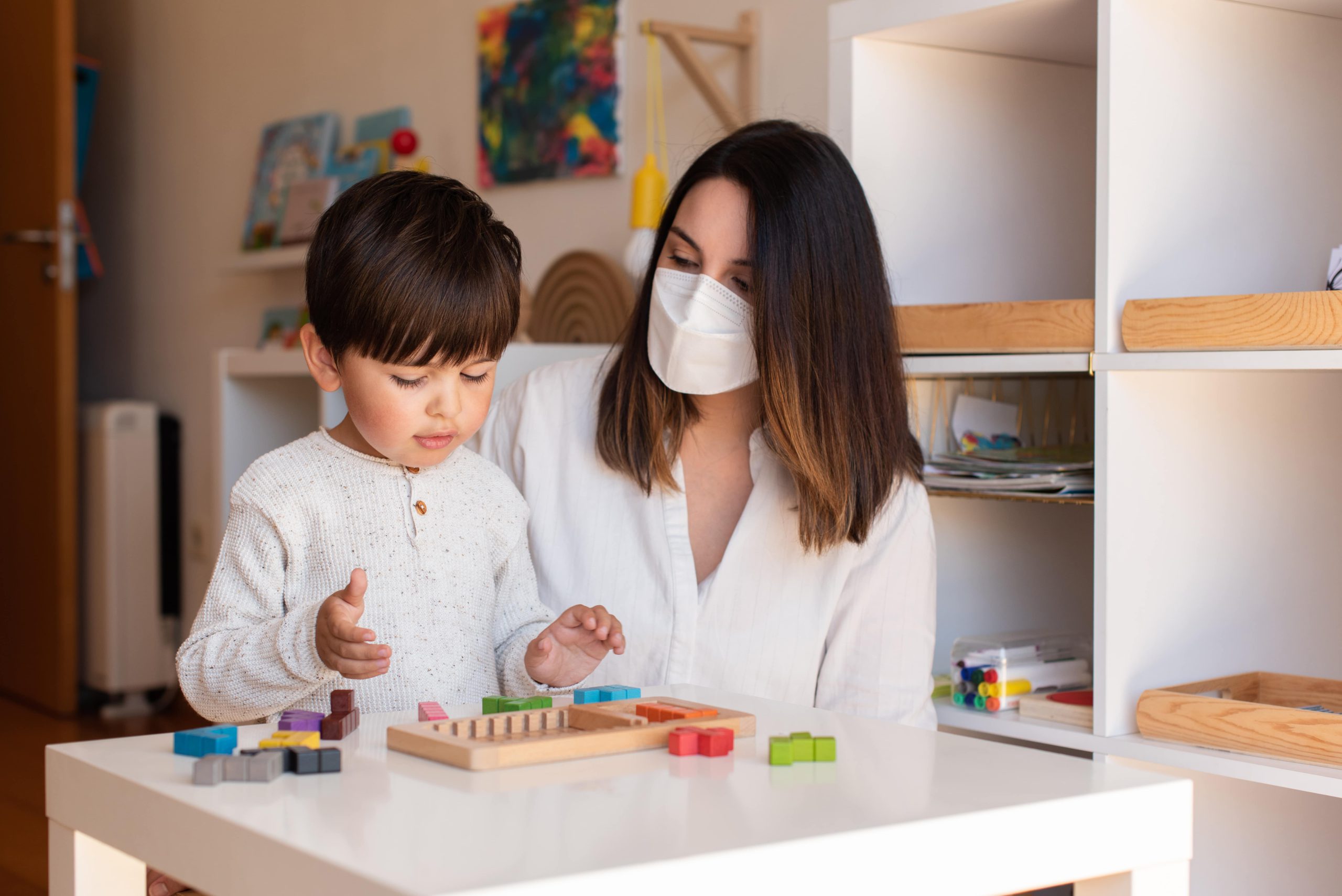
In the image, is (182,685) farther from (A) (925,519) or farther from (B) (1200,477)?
(B) (1200,477)

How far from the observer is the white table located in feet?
1.67

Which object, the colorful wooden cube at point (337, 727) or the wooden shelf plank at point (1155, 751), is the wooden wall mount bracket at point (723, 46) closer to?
the wooden shelf plank at point (1155, 751)

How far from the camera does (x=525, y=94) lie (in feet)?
7.84

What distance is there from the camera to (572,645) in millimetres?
990

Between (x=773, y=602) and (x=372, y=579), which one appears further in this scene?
(x=773, y=602)

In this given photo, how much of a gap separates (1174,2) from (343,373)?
2.58 ft

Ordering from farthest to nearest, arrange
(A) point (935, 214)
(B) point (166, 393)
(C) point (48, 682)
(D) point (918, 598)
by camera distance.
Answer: (B) point (166, 393)
(C) point (48, 682)
(A) point (935, 214)
(D) point (918, 598)

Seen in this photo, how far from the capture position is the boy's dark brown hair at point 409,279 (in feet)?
3.31

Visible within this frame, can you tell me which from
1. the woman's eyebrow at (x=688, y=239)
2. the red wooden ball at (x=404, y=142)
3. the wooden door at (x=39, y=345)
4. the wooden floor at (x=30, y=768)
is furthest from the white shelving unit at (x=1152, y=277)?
the wooden door at (x=39, y=345)

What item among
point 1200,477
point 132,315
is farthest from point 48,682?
point 1200,477

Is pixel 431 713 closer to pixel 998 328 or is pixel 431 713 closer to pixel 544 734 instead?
pixel 544 734

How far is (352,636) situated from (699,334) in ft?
1.78

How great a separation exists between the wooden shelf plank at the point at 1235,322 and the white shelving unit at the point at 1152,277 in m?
0.01

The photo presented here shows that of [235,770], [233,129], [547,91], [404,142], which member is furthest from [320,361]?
[233,129]
